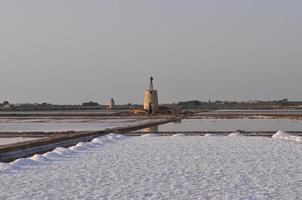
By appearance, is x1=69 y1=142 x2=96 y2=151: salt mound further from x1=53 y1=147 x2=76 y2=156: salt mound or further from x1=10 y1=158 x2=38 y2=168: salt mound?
x1=10 y1=158 x2=38 y2=168: salt mound

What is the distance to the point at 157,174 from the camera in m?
7.18

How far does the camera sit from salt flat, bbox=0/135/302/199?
577 cm

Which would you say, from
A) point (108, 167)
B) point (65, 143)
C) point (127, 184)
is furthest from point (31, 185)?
point (65, 143)

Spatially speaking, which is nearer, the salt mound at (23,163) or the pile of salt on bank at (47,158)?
the pile of salt on bank at (47,158)

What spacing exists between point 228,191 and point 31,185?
269 centimetres

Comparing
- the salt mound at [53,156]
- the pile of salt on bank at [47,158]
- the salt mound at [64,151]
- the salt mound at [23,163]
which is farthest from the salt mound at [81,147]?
the salt mound at [23,163]

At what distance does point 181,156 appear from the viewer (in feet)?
31.3

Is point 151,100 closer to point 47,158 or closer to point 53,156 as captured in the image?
point 53,156

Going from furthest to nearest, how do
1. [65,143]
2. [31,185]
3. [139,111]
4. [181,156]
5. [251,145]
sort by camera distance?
[139,111], [65,143], [251,145], [181,156], [31,185]

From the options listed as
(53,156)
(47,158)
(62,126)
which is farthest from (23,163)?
(62,126)

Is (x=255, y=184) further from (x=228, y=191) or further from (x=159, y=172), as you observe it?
(x=159, y=172)

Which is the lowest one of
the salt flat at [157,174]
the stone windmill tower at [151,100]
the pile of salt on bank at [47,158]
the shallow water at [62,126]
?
the salt flat at [157,174]

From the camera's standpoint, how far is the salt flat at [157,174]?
5.77 m

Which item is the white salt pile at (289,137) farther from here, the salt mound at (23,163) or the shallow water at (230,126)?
the salt mound at (23,163)
